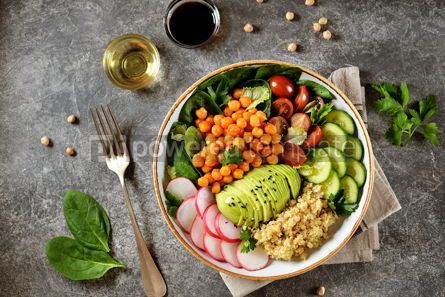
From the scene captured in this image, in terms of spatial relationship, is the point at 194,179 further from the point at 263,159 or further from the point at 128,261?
the point at 128,261

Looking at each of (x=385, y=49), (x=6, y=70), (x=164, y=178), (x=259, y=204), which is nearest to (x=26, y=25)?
(x=6, y=70)

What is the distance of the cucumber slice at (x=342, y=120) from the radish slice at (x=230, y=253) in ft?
2.63

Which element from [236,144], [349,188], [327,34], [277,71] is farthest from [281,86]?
[349,188]

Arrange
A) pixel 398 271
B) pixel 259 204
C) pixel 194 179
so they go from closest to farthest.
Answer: pixel 259 204
pixel 194 179
pixel 398 271

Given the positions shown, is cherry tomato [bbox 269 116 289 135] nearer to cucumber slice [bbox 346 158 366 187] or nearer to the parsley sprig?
cucumber slice [bbox 346 158 366 187]

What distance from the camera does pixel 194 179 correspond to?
2.34 m

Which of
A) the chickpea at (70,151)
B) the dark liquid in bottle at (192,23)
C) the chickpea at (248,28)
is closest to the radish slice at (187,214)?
the chickpea at (70,151)

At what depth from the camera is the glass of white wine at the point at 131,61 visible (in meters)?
2.59

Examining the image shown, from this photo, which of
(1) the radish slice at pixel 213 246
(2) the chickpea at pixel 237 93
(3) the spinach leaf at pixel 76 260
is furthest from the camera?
(3) the spinach leaf at pixel 76 260

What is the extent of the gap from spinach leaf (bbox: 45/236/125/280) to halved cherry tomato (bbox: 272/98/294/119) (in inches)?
47.2

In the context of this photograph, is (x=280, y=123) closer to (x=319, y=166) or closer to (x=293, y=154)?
(x=293, y=154)

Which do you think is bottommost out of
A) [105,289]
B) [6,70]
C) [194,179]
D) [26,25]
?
[105,289]

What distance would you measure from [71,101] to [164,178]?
2.64 ft

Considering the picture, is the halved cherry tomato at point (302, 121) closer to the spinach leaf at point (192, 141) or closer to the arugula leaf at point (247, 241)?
the spinach leaf at point (192, 141)
